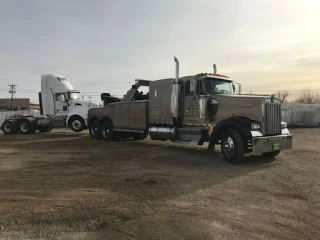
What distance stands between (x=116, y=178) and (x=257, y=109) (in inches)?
191

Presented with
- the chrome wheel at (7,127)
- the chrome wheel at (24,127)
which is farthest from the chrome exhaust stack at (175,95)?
the chrome wheel at (7,127)

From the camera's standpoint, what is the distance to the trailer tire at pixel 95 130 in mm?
18141

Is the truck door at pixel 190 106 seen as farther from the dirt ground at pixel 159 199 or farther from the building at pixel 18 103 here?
the building at pixel 18 103

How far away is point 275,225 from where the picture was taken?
16.1ft

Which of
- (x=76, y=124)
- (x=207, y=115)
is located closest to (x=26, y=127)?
(x=76, y=124)

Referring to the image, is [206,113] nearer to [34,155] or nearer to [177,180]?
[177,180]

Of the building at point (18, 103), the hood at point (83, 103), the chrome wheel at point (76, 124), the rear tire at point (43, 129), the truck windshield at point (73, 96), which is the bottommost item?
the rear tire at point (43, 129)

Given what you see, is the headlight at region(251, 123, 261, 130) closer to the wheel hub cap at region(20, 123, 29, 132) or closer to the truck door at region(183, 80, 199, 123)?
the truck door at region(183, 80, 199, 123)

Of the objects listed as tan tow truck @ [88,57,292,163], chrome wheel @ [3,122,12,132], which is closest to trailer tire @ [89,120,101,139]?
tan tow truck @ [88,57,292,163]

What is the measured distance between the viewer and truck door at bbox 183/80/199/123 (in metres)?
11.9

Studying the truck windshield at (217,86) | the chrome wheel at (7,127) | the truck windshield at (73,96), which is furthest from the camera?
the chrome wheel at (7,127)

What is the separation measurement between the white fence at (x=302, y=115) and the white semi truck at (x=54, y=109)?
2061 centimetres

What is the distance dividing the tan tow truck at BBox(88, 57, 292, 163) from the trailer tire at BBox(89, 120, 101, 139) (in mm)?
1868

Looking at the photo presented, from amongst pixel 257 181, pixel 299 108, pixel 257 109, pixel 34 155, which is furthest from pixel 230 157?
pixel 299 108
